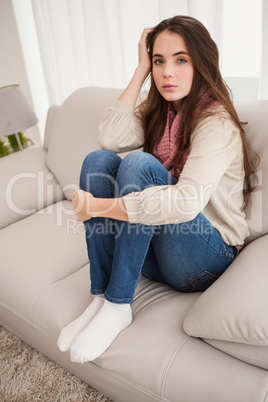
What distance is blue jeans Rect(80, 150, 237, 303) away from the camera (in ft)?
3.27

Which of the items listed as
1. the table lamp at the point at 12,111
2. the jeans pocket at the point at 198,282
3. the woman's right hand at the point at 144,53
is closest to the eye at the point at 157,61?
the woman's right hand at the point at 144,53

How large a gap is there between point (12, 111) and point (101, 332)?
1369mm

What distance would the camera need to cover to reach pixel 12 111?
6.32ft

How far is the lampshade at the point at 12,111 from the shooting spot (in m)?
1.90

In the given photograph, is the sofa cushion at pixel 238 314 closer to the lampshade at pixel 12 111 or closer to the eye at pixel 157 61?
the eye at pixel 157 61

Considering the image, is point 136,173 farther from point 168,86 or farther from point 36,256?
point 36,256

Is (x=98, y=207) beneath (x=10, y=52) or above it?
beneath

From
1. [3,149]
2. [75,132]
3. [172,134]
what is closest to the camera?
[172,134]

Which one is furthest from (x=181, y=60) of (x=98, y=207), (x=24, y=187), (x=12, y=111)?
(x=12, y=111)

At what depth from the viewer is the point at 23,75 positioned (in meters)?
3.00

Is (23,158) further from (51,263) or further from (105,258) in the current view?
(105,258)

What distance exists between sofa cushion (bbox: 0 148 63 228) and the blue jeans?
2.21ft

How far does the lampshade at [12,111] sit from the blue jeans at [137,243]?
993 mm

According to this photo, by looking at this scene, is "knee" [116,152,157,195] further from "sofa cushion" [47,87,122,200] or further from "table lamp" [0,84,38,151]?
"table lamp" [0,84,38,151]
